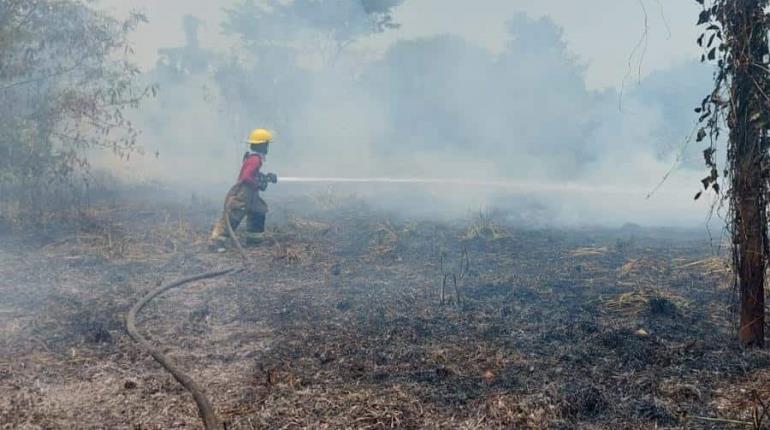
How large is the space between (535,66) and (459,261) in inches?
799

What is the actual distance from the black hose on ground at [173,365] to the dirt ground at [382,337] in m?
0.07

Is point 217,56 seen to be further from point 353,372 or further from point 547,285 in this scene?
point 353,372

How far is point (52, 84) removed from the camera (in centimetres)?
1110

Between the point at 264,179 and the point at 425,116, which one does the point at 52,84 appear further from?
the point at 425,116

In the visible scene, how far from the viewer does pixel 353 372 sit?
4.18 meters

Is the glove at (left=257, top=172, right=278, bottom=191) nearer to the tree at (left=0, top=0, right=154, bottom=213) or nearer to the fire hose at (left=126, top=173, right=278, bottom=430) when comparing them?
the fire hose at (left=126, top=173, right=278, bottom=430)

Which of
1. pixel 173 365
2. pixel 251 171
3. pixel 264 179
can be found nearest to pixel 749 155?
pixel 173 365

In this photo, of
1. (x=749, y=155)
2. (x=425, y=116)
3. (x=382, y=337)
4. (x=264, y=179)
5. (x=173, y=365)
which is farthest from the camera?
(x=425, y=116)

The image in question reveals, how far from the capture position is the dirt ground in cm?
357

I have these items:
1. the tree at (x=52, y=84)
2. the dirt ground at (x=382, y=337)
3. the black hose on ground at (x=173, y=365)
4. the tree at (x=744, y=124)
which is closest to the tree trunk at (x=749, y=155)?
the tree at (x=744, y=124)

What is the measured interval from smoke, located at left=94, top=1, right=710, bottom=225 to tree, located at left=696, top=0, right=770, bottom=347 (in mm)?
20744

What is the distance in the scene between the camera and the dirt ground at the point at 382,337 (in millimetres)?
3572

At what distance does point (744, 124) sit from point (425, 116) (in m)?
23.7

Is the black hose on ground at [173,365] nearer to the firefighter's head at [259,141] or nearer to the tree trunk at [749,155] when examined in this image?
the firefighter's head at [259,141]
